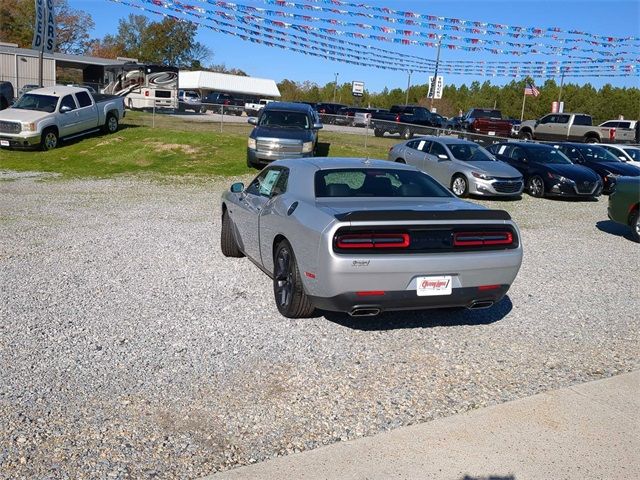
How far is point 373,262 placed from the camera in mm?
4852

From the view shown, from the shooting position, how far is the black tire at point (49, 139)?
68.4 ft

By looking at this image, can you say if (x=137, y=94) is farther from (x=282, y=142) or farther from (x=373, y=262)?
(x=373, y=262)

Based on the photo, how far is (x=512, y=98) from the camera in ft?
296

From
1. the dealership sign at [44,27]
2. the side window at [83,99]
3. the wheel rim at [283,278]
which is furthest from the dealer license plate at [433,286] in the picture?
the dealership sign at [44,27]

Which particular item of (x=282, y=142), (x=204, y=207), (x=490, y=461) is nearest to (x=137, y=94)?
(x=282, y=142)

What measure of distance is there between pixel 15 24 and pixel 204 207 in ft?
244

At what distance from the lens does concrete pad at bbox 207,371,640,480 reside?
3414 millimetres

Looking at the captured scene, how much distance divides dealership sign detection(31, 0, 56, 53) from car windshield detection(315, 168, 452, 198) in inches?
1017

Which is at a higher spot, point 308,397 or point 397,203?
point 397,203

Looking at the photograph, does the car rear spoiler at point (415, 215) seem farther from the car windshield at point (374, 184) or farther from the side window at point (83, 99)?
the side window at point (83, 99)

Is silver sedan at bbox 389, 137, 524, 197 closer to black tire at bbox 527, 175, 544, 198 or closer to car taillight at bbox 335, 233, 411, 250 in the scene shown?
black tire at bbox 527, 175, 544, 198

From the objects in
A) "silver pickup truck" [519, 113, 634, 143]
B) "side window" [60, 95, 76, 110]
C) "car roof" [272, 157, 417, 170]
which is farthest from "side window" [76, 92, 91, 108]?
"silver pickup truck" [519, 113, 634, 143]

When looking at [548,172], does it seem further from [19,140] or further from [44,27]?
[44,27]

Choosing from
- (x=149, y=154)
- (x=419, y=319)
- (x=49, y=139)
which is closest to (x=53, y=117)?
(x=49, y=139)
